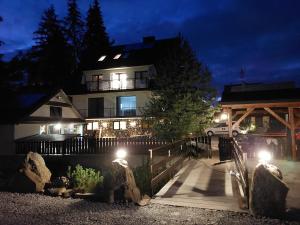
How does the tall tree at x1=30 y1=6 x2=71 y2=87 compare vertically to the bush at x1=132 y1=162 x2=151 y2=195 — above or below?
above

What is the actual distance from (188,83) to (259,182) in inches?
509

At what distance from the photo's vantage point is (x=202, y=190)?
8.48 m

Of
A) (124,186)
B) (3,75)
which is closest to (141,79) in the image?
(3,75)

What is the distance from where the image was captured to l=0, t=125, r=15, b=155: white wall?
69.7 feet

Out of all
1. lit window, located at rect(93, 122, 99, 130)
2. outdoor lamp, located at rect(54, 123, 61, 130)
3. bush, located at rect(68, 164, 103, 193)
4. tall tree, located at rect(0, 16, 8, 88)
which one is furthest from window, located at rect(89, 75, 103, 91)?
bush, located at rect(68, 164, 103, 193)

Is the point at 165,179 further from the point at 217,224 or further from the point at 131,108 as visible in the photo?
the point at 131,108

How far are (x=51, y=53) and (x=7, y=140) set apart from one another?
1052 inches

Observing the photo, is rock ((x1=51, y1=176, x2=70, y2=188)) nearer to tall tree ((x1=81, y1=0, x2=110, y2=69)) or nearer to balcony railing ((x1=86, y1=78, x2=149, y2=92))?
balcony railing ((x1=86, y1=78, x2=149, y2=92))

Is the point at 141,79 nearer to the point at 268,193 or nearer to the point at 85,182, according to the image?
the point at 85,182

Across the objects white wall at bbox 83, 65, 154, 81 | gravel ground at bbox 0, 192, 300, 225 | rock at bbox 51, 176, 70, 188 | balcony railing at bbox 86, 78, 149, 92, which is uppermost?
white wall at bbox 83, 65, 154, 81

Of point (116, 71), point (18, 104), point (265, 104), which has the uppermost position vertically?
point (116, 71)

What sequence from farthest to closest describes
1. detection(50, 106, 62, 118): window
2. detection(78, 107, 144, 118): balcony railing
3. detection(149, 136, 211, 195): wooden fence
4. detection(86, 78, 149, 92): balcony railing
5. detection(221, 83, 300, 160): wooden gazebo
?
detection(86, 78, 149, 92): balcony railing → detection(78, 107, 144, 118): balcony railing → detection(50, 106, 62, 118): window → detection(221, 83, 300, 160): wooden gazebo → detection(149, 136, 211, 195): wooden fence

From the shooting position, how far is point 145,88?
32375 millimetres

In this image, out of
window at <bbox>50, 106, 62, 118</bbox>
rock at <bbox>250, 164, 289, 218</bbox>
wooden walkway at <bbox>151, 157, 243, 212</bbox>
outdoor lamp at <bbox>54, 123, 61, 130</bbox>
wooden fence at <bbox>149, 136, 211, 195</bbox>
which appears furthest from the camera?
outdoor lamp at <bbox>54, 123, 61, 130</bbox>
